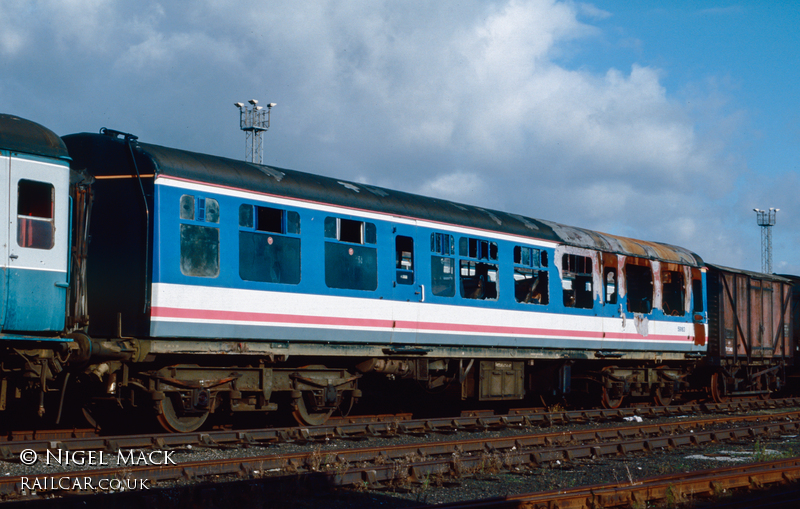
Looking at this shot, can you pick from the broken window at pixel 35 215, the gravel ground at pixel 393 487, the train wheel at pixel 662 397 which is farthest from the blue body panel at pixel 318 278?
the train wheel at pixel 662 397

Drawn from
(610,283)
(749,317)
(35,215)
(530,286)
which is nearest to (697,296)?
(749,317)

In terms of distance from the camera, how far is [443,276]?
46.9 ft

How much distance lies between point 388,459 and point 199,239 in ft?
12.5

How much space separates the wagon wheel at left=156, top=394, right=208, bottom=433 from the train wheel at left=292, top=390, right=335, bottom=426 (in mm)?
1621

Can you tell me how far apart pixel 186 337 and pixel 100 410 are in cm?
268

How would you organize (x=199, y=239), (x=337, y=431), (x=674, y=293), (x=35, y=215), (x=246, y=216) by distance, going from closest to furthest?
(x=35, y=215), (x=199, y=239), (x=246, y=216), (x=337, y=431), (x=674, y=293)

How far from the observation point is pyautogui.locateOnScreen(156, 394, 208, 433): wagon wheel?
11016 mm

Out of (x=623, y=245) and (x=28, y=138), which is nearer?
(x=28, y=138)

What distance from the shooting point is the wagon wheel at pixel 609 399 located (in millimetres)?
18250

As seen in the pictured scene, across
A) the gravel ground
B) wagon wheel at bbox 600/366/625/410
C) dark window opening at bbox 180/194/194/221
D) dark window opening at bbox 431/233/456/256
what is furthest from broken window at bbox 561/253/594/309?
dark window opening at bbox 180/194/194/221

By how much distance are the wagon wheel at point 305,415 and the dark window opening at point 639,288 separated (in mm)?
8923

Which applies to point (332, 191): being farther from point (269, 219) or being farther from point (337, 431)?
point (337, 431)

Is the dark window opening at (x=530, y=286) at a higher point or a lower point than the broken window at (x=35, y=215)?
lower

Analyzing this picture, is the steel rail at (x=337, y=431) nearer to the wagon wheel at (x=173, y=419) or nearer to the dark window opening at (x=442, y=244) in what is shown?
the wagon wheel at (x=173, y=419)
